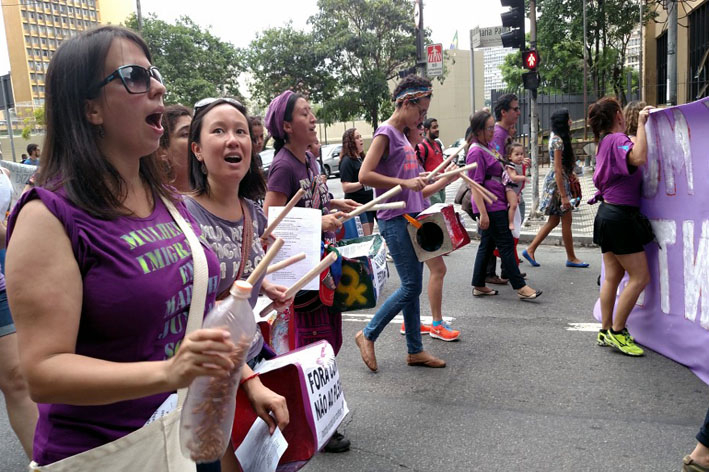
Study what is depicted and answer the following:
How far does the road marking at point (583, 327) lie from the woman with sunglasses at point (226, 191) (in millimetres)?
3619

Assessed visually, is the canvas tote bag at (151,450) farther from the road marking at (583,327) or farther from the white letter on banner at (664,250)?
the road marking at (583,327)

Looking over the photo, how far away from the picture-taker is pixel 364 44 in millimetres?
31359

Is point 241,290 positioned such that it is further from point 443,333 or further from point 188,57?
point 188,57

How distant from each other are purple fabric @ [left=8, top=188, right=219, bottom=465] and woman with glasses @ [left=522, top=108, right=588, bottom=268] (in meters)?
6.19

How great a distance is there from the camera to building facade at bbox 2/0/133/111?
93625 mm

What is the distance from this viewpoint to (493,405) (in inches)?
151

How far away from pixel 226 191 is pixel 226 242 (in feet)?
0.75

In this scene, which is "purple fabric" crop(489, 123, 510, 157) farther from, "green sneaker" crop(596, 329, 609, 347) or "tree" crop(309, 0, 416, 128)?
"tree" crop(309, 0, 416, 128)

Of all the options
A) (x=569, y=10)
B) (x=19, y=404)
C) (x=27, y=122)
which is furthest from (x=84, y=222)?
(x=27, y=122)

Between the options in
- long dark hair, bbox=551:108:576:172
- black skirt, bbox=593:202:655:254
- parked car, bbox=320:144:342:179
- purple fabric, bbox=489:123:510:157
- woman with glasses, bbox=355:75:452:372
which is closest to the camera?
woman with glasses, bbox=355:75:452:372

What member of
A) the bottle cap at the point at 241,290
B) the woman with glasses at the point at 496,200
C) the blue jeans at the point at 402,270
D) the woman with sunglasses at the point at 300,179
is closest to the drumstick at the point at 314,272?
the bottle cap at the point at 241,290

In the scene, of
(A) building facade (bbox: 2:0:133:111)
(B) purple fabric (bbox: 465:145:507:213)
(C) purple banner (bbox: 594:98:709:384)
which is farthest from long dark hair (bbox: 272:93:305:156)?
(A) building facade (bbox: 2:0:133:111)

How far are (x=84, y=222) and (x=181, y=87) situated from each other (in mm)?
35244

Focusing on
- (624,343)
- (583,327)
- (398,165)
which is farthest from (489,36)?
(624,343)
